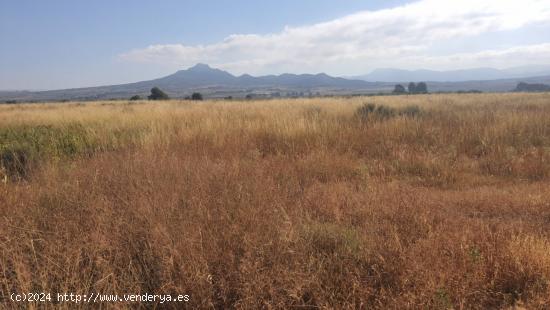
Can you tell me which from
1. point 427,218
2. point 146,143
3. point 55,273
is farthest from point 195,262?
point 146,143

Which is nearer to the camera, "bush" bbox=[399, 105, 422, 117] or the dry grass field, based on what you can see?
the dry grass field

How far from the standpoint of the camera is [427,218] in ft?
12.0

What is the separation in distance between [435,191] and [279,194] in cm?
244

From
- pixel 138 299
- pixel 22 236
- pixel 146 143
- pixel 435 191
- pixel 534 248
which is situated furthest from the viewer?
pixel 146 143

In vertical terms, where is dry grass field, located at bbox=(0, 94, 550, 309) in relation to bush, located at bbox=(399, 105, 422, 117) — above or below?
below

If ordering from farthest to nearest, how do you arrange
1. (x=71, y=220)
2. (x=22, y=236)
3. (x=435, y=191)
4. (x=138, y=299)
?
(x=435, y=191), (x=71, y=220), (x=22, y=236), (x=138, y=299)

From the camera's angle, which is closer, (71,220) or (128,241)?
(128,241)

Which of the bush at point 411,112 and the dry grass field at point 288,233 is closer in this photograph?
the dry grass field at point 288,233

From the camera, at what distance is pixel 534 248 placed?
285cm

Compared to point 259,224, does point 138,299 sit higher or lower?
lower

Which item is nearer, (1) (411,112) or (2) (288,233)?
(2) (288,233)

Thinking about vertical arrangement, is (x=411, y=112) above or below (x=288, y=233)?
above

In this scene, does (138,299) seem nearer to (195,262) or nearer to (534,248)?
(195,262)

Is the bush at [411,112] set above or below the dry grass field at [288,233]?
above
